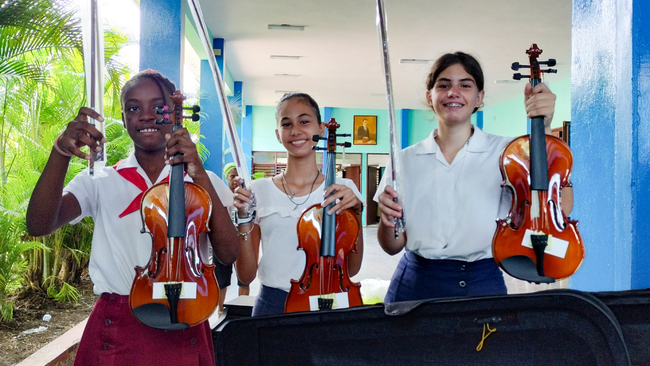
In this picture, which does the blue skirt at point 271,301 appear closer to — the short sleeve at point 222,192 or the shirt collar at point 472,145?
the short sleeve at point 222,192

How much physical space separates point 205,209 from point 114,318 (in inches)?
12.7

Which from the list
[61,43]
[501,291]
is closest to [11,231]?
[61,43]

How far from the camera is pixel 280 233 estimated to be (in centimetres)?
151

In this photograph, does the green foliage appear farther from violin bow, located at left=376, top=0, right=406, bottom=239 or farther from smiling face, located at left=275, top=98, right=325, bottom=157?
violin bow, located at left=376, top=0, right=406, bottom=239

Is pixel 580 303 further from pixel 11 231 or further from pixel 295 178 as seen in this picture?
pixel 11 231

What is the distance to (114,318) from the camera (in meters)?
1.12

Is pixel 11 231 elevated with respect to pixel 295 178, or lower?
lower

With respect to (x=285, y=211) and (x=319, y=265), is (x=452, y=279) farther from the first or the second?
(x=285, y=211)

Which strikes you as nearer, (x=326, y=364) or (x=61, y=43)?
(x=326, y=364)

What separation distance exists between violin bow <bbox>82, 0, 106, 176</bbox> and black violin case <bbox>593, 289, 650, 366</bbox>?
0.94 m

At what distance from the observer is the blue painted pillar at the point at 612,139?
1.80 metres

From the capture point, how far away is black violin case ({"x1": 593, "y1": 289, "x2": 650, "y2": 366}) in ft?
2.63

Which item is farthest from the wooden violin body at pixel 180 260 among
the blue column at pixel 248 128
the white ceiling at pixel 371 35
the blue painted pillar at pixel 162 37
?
the blue column at pixel 248 128

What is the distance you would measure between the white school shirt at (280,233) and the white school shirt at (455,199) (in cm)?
21
